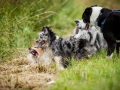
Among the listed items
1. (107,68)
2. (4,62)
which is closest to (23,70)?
(4,62)

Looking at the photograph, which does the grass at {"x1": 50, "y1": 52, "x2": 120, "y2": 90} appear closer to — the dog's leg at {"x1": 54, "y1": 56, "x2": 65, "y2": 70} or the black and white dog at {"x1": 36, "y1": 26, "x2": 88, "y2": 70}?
the dog's leg at {"x1": 54, "y1": 56, "x2": 65, "y2": 70}

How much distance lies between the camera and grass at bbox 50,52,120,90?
5632 millimetres

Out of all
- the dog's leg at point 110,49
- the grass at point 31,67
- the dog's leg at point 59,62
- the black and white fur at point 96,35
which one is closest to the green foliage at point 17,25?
the grass at point 31,67

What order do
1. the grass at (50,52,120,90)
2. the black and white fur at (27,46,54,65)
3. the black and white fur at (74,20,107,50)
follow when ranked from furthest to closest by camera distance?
the black and white fur at (74,20,107,50)
the black and white fur at (27,46,54,65)
the grass at (50,52,120,90)

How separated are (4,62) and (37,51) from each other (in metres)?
0.91

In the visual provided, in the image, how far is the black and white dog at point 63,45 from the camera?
26.5ft

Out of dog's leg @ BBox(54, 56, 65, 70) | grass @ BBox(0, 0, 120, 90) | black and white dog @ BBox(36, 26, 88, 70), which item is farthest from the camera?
black and white dog @ BBox(36, 26, 88, 70)

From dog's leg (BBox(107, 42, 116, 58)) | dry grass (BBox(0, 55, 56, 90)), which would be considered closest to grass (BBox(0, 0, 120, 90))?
dry grass (BBox(0, 55, 56, 90))

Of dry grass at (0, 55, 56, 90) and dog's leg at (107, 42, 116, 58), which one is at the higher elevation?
dog's leg at (107, 42, 116, 58)

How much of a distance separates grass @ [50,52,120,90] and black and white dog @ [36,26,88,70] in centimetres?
50

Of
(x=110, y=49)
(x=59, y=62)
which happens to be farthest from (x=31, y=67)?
(x=110, y=49)

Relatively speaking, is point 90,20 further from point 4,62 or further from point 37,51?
point 4,62

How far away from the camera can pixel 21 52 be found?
8.48m

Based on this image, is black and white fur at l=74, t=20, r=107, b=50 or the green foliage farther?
black and white fur at l=74, t=20, r=107, b=50
